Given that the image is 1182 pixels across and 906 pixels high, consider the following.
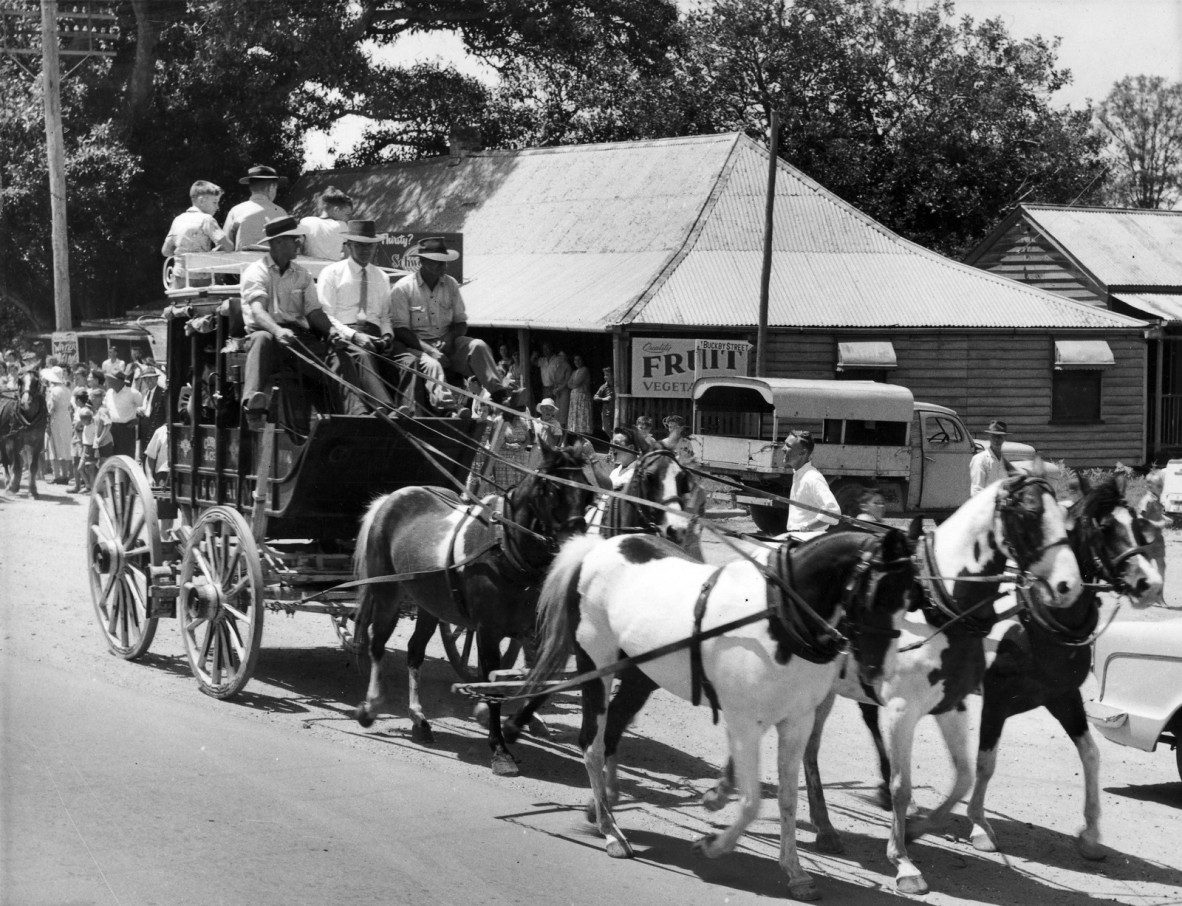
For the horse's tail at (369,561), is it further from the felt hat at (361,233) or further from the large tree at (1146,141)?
the large tree at (1146,141)

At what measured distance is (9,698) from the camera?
359 inches

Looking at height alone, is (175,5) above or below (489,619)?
above

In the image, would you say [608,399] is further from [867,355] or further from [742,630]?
[742,630]

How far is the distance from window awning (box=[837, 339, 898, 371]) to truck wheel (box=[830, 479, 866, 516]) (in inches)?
210

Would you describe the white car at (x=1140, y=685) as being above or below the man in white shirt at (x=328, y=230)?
below

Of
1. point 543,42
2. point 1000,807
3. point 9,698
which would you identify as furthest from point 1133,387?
point 9,698

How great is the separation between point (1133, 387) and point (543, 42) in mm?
18084

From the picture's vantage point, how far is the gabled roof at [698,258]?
23859 mm

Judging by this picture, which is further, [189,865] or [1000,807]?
[1000,807]

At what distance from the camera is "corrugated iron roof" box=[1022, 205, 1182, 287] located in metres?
28.5

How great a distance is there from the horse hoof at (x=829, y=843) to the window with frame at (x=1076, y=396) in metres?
20.3

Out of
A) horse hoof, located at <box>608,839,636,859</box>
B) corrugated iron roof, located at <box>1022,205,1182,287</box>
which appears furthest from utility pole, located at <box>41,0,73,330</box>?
horse hoof, located at <box>608,839,636,859</box>

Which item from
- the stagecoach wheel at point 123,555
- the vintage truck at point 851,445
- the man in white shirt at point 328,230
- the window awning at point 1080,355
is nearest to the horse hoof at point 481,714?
the stagecoach wheel at point 123,555

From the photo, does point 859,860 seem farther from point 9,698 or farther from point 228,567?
point 9,698
